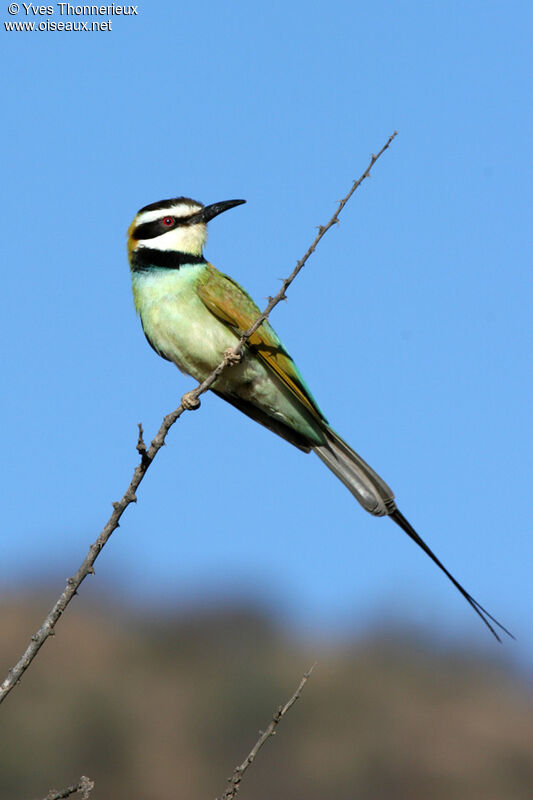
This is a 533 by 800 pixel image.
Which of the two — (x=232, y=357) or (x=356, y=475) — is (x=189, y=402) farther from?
(x=356, y=475)

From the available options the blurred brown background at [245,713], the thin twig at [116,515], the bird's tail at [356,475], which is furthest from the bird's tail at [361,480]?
the blurred brown background at [245,713]

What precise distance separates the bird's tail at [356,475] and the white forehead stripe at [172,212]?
121 centimetres

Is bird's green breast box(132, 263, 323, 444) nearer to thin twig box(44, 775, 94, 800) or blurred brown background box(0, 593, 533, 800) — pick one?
thin twig box(44, 775, 94, 800)

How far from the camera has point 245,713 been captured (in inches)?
701

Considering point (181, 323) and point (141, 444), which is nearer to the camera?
point (141, 444)

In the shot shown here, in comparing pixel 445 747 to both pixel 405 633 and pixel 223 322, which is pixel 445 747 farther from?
pixel 223 322

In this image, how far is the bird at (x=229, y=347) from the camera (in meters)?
4.73

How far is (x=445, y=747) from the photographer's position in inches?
707

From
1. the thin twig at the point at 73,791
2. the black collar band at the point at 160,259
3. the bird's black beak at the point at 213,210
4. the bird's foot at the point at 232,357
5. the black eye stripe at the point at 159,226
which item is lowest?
the thin twig at the point at 73,791

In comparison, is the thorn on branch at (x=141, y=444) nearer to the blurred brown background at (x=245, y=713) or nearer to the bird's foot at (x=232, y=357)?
the bird's foot at (x=232, y=357)

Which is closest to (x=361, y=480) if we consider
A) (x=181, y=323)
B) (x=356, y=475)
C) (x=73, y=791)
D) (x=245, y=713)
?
(x=356, y=475)

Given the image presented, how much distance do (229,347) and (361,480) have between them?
2.61ft

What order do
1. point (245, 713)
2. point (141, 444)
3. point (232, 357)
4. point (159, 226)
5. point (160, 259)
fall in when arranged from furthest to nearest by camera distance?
1. point (245, 713)
2. point (159, 226)
3. point (160, 259)
4. point (232, 357)
5. point (141, 444)

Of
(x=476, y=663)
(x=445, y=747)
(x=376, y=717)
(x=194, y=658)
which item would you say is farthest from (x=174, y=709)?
(x=476, y=663)
